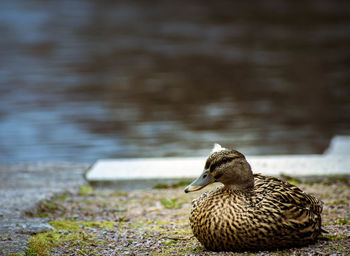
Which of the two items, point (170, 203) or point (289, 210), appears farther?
point (170, 203)

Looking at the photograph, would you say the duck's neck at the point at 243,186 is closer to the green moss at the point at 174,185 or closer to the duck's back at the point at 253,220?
the duck's back at the point at 253,220

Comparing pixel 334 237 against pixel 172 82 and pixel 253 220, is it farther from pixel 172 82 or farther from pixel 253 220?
pixel 172 82

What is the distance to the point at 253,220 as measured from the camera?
373 centimetres

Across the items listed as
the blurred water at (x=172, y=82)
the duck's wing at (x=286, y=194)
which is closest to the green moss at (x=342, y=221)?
the duck's wing at (x=286, y=194)

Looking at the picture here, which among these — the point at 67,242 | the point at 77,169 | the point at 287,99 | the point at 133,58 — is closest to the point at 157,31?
the point at 133,58

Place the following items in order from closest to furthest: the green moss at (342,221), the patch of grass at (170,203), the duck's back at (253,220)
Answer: the duck's back at (253,220), the green moss at (342,221), the patch of grass at (170,203)

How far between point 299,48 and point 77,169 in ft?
31.7

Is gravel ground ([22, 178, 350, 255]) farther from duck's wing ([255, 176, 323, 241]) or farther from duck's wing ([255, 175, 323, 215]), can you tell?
duck's wing ([255, 175, 323, 215])

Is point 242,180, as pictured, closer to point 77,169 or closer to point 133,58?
point 77,169

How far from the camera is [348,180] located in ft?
19.0

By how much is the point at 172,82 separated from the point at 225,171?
8.40 metres

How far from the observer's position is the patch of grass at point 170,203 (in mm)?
5247

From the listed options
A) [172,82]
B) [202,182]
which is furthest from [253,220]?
[172,82]

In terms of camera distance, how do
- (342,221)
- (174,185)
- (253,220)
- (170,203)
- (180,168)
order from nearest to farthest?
1. (253,220)
2. (342,221)
3. (170,203)
4. (174,185)
5. (180,168)
